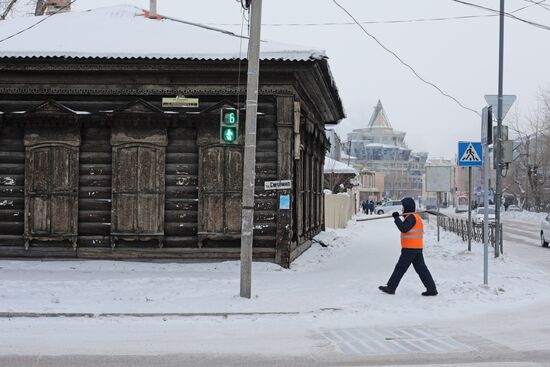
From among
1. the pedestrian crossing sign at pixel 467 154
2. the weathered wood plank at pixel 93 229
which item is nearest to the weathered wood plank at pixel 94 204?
the weathered wood plank at pixel 93 229

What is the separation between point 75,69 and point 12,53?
1294 mm

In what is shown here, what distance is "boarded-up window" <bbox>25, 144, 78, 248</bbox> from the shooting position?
13.9m

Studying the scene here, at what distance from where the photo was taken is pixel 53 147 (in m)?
13.9

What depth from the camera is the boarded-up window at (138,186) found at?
45.6 feet

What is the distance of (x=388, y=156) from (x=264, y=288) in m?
133

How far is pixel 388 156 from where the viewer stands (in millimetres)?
142125

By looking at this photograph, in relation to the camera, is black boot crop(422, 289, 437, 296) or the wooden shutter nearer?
black boot crop(422, 289, 437, 296)

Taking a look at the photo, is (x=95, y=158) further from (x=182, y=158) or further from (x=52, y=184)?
(x=182, y=158)

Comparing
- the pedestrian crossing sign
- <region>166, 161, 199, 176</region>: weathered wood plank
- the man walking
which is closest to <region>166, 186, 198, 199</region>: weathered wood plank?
<region>166, 161, 199, 176</region>: weathered wood plank

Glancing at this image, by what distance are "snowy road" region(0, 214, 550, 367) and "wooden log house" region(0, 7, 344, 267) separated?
1.90 ft

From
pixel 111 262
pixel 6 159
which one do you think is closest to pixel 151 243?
pixel 111 262

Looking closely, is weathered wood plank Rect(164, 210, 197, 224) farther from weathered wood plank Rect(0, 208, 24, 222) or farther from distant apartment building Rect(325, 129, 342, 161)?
distant apartment building Rect(325, 129, 342, 161)

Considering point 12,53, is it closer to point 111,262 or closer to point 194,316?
point 111,262

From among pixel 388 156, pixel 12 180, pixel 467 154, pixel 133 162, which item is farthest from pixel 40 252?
pixel 388 156
